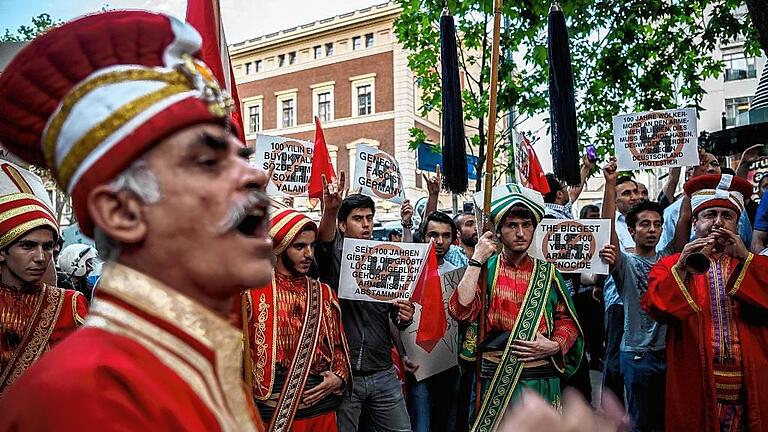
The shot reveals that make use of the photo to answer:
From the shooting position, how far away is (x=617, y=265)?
15.6ft

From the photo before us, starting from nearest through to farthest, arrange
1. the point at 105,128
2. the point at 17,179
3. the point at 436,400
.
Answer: the point at 105,128 → the point at 17,179 → the point at 436,400

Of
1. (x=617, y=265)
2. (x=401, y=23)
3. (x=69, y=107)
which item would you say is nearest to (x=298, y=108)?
(x=401, y=23)

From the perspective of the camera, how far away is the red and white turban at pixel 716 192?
4262mm

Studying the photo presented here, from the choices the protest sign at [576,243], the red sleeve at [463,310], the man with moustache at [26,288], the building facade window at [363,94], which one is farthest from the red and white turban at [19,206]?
the building facade window at [363,94]

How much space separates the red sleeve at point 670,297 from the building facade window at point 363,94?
28.9 m

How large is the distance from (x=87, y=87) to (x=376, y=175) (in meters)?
4.82

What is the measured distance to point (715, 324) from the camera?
4059 millimetres

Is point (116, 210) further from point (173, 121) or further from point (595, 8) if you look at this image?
point (595, 8)

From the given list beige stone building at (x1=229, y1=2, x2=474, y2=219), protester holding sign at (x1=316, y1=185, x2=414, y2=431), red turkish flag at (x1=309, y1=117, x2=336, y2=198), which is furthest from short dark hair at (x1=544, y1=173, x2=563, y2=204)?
beige stone building at (x1=229, y1=2, x2=474, y2=219)

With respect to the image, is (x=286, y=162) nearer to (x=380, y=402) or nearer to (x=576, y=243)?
(x=380, y=402)

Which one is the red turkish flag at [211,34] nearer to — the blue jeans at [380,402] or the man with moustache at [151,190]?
the man with moustache at [151,190]

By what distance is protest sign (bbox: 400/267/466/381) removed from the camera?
4.88m

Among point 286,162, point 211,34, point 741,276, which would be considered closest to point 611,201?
point 741,276

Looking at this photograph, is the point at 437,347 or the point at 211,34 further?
the point at 437,347
